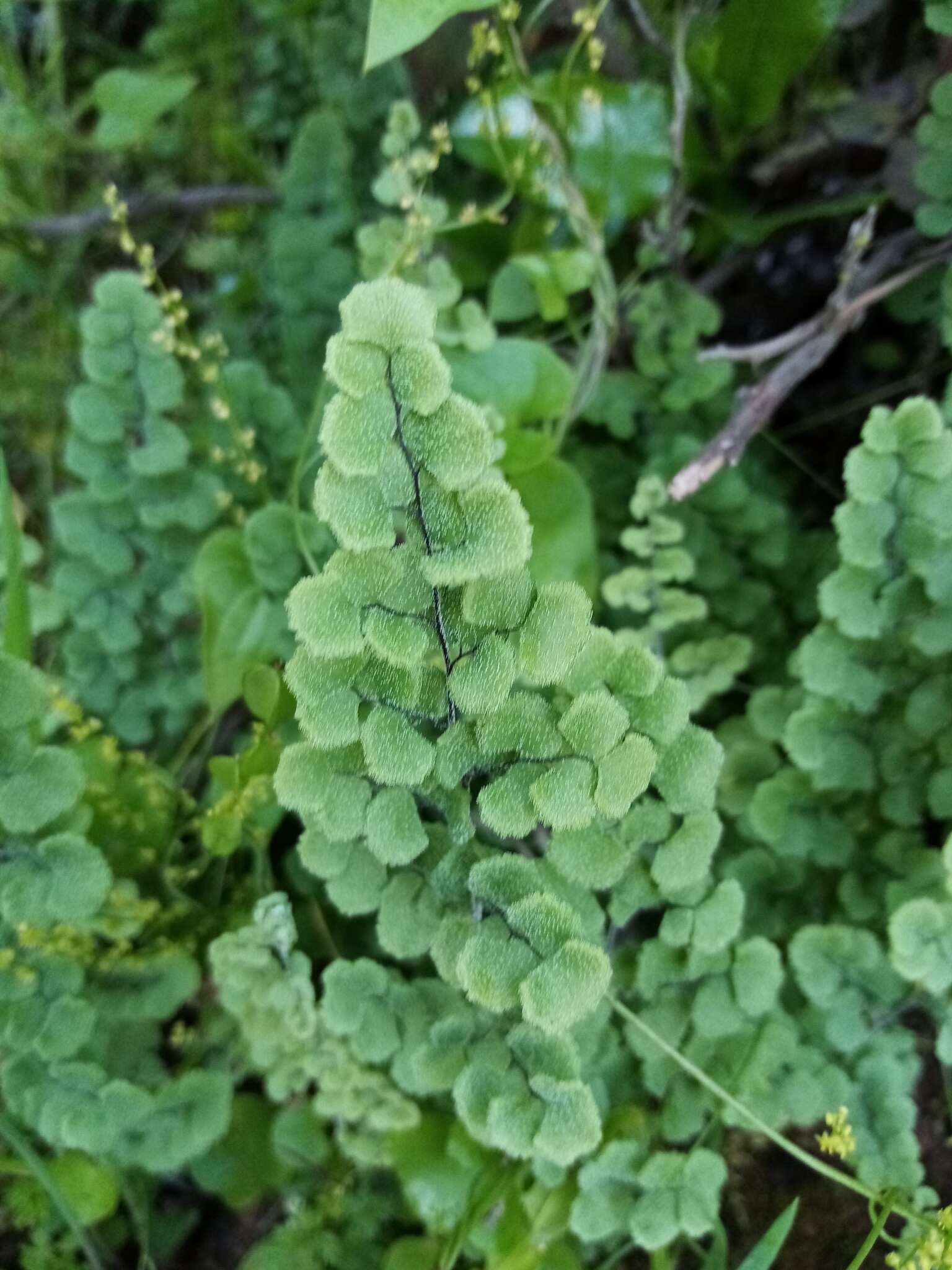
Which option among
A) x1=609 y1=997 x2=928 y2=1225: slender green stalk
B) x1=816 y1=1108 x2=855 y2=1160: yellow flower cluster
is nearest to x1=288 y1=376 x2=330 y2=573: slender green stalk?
x1=609 y1=997 x2=928 y2=1225: slender green stalk

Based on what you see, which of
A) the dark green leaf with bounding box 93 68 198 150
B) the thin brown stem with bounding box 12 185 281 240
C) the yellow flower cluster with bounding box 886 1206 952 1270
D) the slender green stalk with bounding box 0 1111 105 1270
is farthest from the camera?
the thin brown stem with bounding box 12 185 281 240

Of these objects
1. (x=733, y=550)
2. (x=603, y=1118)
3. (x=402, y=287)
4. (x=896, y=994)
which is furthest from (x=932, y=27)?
(x=603, y=1118)

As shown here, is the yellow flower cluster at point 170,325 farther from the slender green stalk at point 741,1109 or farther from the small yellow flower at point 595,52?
the slender green stalk at point 741,1109

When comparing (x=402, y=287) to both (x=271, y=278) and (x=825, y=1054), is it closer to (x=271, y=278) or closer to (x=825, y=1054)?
(x=825, y=1054)

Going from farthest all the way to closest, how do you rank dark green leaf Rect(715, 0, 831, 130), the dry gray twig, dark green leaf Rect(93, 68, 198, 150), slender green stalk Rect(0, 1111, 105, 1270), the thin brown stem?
the thin brown stem → dark green leaf Rect(93, 68, 198, 150) → dark green leaf Rect(715, 0, 831, 130) → the dry gray twig → slender green stalk Rect(0, 1111, 105, 1270)

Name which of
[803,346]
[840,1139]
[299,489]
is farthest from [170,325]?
[840,1139]

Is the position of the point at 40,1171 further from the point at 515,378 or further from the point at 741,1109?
the point at 515,378

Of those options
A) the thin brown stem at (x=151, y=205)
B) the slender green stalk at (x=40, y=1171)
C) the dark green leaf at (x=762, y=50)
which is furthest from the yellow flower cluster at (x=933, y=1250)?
the thin brown stem at (x=151, y=205)

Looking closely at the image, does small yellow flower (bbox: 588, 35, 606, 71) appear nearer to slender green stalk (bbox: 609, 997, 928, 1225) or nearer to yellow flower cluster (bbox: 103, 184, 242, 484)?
yellow flower cluster (bbox: 103, 184, 242, 484)
